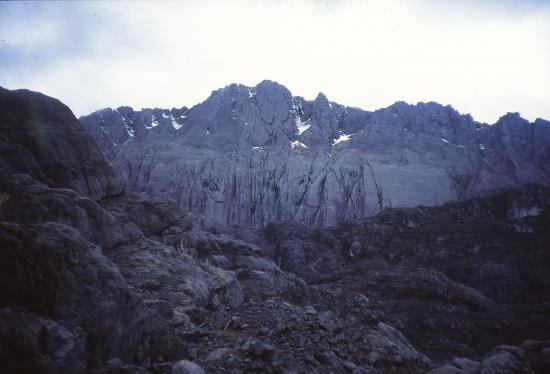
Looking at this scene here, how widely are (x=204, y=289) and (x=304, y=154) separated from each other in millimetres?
86609

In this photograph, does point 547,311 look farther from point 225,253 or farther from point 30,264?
point 30,264

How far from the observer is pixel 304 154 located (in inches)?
3959

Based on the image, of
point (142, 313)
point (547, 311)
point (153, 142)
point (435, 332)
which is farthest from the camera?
point (153, 142)

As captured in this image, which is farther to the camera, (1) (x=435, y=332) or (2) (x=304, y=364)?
(1) (x=435, y=332)

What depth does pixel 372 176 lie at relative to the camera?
3570 inches

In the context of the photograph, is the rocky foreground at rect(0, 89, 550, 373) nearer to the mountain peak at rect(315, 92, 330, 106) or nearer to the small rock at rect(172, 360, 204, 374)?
the small rock at rect(172, 360, 204, 374)

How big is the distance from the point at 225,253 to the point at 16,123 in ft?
66.2

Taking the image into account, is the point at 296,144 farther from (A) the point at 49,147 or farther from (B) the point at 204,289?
(B) the point at 204,289

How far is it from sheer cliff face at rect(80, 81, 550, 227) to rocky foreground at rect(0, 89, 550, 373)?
91.8 ft

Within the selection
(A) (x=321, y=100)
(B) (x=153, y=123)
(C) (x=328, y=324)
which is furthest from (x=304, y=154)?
(C) (x=328, y=324)

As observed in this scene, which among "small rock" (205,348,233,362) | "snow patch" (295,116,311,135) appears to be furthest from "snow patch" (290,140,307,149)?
"small rock" (205,348,233,362)

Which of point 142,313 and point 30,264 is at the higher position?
point 30,264

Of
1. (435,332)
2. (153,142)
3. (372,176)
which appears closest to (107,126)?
(153,142)

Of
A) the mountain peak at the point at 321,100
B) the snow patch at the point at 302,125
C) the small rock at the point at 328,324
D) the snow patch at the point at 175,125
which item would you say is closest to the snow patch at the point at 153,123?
the snow patch at the point at 175,125
